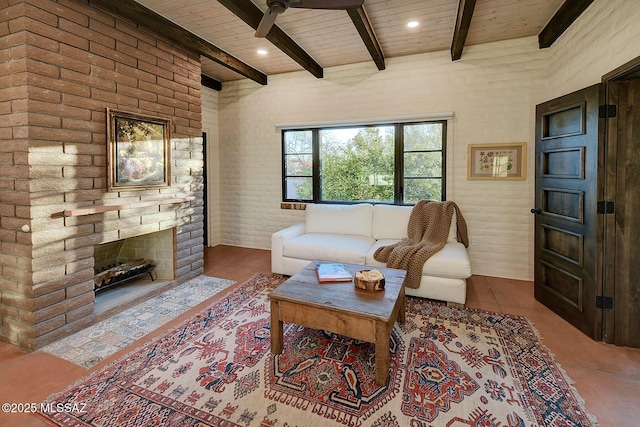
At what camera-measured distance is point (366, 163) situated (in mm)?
4438

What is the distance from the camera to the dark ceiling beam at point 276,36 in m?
2.62

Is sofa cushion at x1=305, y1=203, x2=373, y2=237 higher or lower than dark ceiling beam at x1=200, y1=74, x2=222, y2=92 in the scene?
lower

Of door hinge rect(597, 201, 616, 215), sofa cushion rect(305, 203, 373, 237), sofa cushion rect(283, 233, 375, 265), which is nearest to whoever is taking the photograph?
door hinge rect(597, 201, 616, 215)

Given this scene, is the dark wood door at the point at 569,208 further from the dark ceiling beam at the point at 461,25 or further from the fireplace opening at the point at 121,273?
the fireplace opening at the point at 121,273

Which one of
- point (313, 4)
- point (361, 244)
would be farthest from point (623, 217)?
point (313, 4)

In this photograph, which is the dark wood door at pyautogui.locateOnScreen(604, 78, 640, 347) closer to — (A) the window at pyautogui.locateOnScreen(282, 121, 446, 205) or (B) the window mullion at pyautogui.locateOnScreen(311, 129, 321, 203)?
(A) the window at pyautogui.locateOnScreen(282, 121, 446, 205)

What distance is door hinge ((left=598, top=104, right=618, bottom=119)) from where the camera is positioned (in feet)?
7.34

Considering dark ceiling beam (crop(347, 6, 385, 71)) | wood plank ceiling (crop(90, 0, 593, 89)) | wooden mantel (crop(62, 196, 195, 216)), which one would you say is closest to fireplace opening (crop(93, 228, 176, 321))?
wooden mantel (crop(62, 196, 195, 216))

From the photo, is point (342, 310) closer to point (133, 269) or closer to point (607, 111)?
point (607, 111)

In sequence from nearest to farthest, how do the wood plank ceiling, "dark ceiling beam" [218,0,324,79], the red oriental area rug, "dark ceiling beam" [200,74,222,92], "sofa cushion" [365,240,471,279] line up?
1. the red oriental area rug
2. "dark ceiling beam" [218,0,324,79]
3. the wood plank ceiling
4. "sofa cushion" [365,240,471,279]
5. "dark ceiling beam" [200,74,222,92]

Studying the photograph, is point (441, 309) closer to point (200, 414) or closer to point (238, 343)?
point (238, 343)

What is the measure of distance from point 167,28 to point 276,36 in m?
1.10

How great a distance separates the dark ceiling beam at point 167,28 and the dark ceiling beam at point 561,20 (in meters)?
3.67

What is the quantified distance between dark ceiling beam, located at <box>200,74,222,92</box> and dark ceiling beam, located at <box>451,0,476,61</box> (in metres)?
3.65
